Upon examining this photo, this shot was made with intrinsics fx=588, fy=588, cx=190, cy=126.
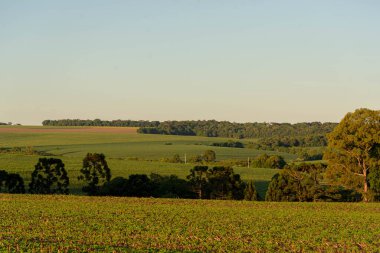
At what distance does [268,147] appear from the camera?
169000mm

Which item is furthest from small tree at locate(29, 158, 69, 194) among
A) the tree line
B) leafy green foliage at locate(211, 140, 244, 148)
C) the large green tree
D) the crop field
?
leafy green foliage at locate(211, 140, 244, 148)

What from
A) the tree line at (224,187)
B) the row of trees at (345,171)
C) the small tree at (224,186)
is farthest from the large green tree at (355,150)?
the small tree at (224,186)

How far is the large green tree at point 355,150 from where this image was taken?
56938 mm

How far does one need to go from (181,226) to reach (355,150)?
30.0 meters

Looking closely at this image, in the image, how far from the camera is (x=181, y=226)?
33.1m

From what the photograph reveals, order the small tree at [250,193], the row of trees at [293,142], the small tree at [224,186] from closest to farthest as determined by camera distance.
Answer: the small tree at [250,193]
the small tree at [224,186]
the row of trees at [293,142]

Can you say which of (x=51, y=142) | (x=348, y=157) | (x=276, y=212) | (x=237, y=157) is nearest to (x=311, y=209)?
(x=276, y=212)

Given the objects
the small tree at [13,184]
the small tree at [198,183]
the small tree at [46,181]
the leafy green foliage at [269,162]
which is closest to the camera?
the small tree at [198,183]

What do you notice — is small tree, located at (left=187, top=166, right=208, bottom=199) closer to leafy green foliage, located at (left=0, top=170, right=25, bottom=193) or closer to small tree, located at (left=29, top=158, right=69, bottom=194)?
small tree, located at (left=29, top=158, right=69, bottom=194)

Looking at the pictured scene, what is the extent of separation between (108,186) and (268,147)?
110097mm

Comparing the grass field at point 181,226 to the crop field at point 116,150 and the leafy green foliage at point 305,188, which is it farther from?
the crop field at point 116,150

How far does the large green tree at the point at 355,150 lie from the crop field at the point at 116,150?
14967 mm

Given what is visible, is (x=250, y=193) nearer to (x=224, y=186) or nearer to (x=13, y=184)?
(x=224, y=186)

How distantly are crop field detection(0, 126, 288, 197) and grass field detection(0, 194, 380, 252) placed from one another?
25.7 m
